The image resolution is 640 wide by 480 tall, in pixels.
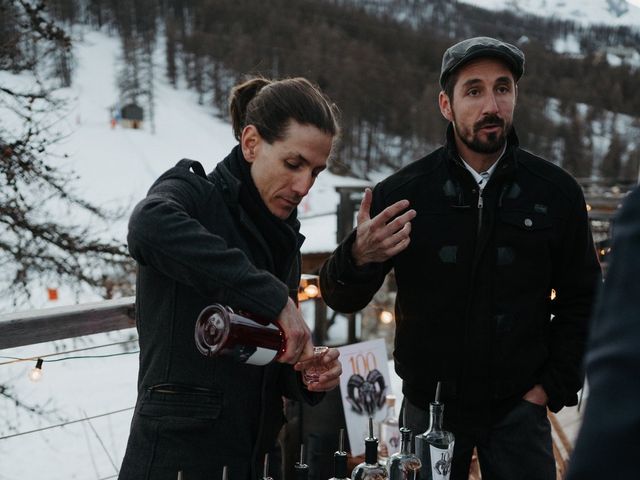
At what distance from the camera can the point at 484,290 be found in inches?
65.2

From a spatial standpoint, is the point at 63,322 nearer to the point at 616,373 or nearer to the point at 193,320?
the point at 193,320

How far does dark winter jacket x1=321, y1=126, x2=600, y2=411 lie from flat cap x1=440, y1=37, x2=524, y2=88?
0.78ft

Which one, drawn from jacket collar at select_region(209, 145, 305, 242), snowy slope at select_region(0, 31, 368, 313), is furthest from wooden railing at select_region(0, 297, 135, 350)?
snowy slope at select_region(0, 31, 368, 313)

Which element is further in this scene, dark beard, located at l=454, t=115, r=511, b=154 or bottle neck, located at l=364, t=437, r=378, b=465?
dark beard, located at l=454, t=115, r=511, b=154

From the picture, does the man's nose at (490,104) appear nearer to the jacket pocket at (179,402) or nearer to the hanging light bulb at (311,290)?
Answer: the jacket pocket at (179,402)

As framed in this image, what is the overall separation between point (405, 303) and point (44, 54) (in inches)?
182

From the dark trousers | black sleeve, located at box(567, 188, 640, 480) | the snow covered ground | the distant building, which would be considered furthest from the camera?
the distant building

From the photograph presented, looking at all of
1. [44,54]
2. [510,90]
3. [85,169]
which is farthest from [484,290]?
[85,169]

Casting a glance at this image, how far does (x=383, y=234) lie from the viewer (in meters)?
1.55

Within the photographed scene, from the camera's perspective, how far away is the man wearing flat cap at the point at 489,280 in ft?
5.45

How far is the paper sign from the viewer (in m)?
3.02

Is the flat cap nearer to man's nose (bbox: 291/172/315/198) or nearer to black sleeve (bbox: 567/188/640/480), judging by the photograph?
man's nose (bbox: 291/172/315/198)

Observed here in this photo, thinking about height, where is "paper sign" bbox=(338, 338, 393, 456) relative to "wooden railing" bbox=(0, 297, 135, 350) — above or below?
below

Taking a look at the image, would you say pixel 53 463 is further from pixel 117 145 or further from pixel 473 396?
pixel 117 145
